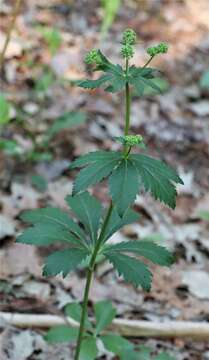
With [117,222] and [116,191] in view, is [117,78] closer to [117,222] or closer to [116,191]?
[116,191]

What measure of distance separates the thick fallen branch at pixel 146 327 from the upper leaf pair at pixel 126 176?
36.7 inches

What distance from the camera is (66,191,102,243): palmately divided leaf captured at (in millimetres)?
1765

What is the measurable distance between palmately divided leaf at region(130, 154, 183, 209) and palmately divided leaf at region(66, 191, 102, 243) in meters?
0.35

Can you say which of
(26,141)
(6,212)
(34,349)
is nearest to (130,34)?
(34,349)

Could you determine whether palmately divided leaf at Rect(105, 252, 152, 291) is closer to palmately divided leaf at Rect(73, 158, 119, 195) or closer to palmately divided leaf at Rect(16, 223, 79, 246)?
palmately divided leaf at Rect(16, 223, 79, 246)

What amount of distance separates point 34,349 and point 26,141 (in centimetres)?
152

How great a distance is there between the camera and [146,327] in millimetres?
2262

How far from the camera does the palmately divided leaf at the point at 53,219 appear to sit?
5.69 feet

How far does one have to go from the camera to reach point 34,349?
2148 mm

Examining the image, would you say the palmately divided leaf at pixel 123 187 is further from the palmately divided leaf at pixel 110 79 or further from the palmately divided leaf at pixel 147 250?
the palmately divided leaf at pixel 147 250

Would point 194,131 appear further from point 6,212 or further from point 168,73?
point 6,212

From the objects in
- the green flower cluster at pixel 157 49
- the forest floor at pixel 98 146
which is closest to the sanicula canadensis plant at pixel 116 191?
the green flower cluster at pixel 157 49

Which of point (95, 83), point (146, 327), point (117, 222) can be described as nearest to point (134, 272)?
point (117, 222)

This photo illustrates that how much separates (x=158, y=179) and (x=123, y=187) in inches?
3.8
